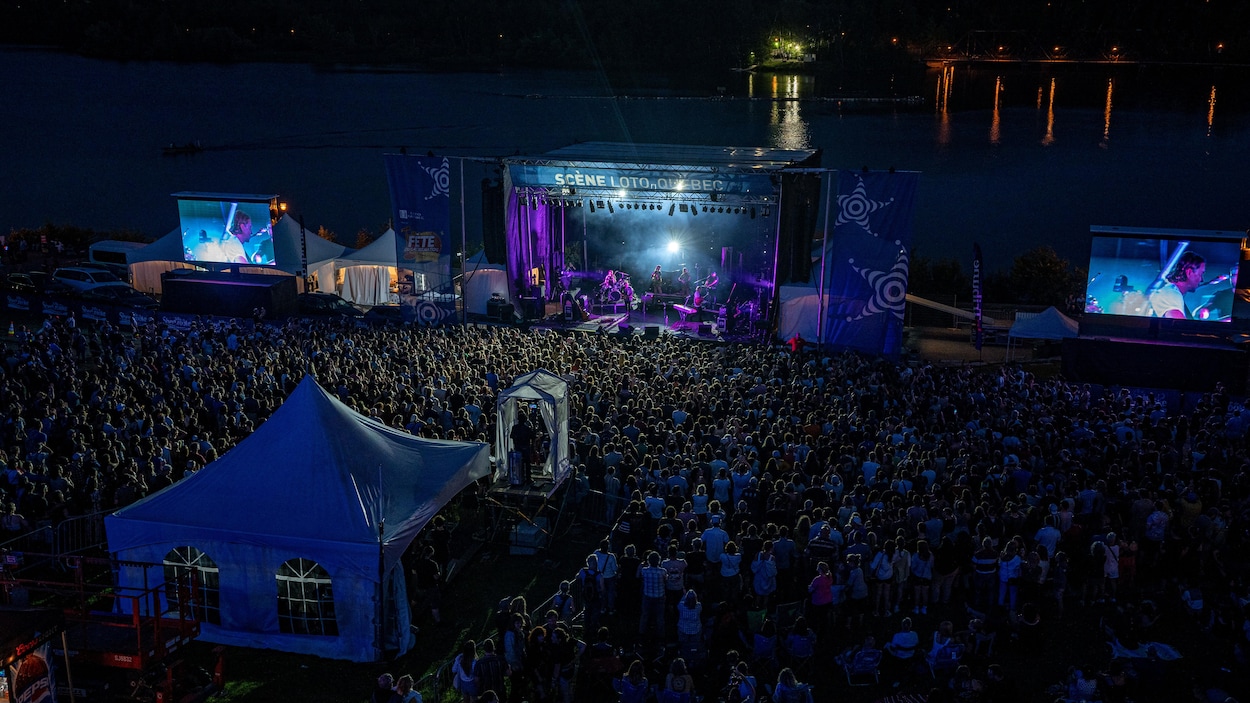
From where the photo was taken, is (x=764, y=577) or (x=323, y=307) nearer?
(x=764, y=577)

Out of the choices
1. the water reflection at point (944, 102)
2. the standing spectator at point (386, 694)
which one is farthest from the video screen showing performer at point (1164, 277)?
the water reflection at point (944, 102)

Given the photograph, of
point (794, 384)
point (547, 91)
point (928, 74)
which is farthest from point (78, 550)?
point (928, 74)

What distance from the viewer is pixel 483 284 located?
82.2ft

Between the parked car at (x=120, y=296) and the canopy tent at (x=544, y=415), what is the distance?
1693cm

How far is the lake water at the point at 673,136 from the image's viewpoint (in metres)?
59.5

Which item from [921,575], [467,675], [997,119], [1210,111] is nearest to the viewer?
[467,675]

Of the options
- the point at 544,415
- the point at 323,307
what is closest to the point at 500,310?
the point at 323,307

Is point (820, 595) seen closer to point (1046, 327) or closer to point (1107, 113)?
point (1046, 327)

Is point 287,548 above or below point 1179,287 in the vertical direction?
below

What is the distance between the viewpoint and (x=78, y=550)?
11.0 metres

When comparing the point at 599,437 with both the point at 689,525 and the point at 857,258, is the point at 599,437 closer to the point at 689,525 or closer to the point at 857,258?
the point at 689,525

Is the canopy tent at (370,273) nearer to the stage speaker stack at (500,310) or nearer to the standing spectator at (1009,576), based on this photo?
the stage speaker stack at (500,310)

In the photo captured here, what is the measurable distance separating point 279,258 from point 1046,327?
18727mm

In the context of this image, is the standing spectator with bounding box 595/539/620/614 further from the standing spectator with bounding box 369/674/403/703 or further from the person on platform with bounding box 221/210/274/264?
the person on platform with bounding box 221/210/274/264
